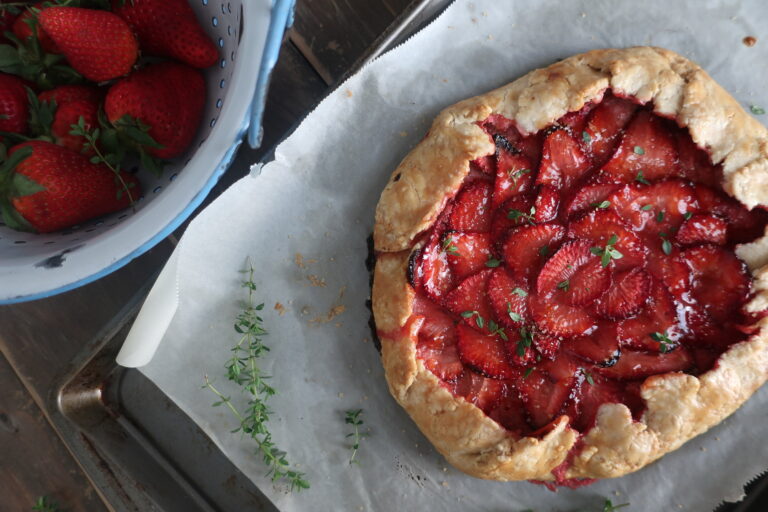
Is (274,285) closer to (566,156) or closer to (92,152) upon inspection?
(92,152)

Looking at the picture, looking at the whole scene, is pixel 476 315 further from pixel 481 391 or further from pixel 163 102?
pixel 163 102

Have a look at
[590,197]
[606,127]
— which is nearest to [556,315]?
[590,197]

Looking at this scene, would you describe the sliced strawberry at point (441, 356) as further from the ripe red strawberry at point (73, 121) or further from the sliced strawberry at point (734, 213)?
the ripe red strawberry at point (73, 121)

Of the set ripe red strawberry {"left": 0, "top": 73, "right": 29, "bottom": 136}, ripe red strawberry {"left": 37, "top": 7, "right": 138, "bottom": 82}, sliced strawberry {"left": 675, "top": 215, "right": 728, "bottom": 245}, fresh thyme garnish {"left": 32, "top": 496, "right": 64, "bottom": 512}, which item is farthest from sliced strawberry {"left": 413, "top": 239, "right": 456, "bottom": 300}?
fresh thyme garnish {"left": 32, "top": 496, "right": 64, "bottom": 512}

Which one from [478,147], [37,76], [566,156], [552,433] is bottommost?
[37,76]

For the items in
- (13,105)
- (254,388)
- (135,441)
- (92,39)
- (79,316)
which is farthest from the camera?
(79,316)

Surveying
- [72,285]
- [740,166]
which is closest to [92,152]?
[72,285]
